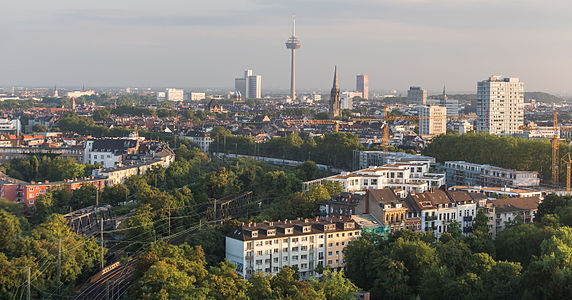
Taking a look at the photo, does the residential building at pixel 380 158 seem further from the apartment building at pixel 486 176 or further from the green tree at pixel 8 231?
the green tree at pixel 8 231

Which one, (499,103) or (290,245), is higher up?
(499,103)

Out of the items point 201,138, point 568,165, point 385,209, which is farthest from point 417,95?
point 385,209

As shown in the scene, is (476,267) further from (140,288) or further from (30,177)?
(30,177)

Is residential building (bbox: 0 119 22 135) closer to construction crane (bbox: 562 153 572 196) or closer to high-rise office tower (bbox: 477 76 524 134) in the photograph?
high-rise office tower (bbox: 477 76 524 134)

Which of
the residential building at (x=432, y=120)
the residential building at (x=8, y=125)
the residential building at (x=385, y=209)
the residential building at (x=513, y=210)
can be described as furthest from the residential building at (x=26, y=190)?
the residential building at (x=432, y=120)

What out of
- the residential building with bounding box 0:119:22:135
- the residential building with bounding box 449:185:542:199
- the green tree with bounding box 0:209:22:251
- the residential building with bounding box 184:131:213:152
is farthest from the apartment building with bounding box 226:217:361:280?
the residential building with bounding box 0:119:22:135

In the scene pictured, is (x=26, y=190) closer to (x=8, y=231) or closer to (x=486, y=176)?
(x=8, y=231)
